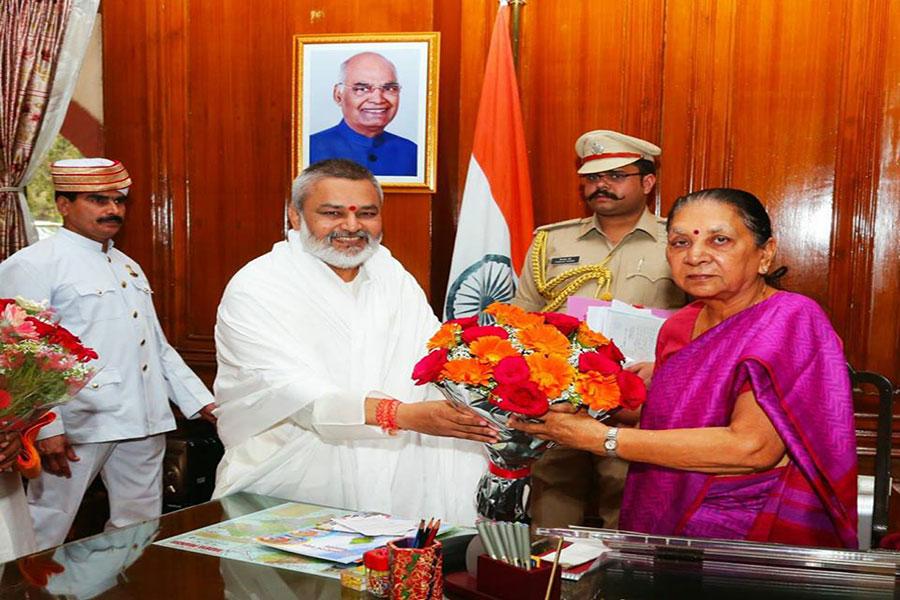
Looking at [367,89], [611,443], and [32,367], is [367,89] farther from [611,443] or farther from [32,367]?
[611,443]

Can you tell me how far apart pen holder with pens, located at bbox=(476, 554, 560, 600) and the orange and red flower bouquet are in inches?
13.0

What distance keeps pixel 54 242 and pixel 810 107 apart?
347cm

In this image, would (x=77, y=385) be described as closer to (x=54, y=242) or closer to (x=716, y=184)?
(x=54, y=242)

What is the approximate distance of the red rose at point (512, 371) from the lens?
5.60 feet

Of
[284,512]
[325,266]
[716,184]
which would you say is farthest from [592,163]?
[284,512]

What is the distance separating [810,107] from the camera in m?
4.04

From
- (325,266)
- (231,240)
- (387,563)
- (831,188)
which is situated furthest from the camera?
(231,240)

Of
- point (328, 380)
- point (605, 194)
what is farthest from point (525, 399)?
point (605, 194)

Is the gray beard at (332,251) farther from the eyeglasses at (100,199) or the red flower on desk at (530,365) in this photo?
the eyeglasses at (100,199)

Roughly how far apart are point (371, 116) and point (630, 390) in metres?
2.84

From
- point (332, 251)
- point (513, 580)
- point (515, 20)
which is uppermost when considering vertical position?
point (515, 20)

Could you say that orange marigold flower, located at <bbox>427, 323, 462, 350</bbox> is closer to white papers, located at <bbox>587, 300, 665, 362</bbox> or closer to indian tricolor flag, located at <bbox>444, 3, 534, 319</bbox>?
white papers, located at <bbox>587, 300, 665, 362</bbox>

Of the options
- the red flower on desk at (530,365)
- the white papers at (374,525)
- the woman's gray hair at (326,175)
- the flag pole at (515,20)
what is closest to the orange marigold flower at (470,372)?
the red flower on desk at (530,365)

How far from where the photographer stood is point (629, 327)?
10.6ft
